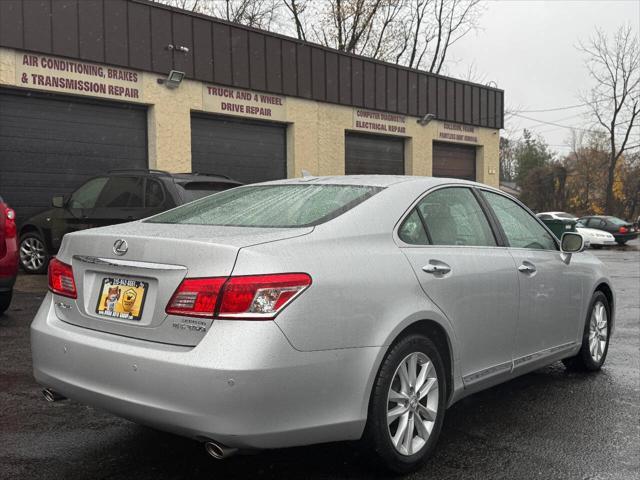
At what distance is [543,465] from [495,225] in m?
1.51

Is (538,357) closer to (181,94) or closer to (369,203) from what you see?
(369,203)

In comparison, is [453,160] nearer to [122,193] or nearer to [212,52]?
[212,52]

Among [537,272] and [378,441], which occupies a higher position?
[537,272]

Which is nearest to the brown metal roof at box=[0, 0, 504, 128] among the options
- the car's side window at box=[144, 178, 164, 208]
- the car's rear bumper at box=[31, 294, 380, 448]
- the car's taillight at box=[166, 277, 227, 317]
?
the car's side window at box=[144, 178, 164, 208]

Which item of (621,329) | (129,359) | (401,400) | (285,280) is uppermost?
(285,280)

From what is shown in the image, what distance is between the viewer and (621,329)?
745 centimetres

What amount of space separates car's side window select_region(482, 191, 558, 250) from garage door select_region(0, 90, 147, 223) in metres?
10.2

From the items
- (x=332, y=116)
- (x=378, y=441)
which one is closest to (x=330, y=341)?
(x=378, y=441)

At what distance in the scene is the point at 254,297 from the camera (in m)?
2.74

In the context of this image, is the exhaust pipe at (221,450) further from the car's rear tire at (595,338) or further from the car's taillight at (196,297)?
the car's rear tire at (595,338)

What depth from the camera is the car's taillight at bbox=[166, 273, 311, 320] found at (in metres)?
2.74

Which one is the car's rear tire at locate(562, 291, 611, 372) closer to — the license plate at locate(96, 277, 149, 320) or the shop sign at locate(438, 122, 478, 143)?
the license plate at locate(96, 277, 149, 320)

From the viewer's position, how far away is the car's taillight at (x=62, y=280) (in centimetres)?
332

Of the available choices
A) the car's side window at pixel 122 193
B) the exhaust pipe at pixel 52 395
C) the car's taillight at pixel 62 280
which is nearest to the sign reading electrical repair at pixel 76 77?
the car's side window at pixel 122 193
